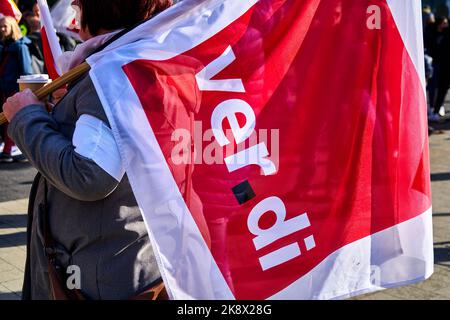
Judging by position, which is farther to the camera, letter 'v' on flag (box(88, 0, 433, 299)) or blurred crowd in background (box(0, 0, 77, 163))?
blurred crowd in background (box(0, 0, 77, 163))

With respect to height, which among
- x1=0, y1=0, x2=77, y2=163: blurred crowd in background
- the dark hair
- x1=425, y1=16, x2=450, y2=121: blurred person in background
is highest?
the dark hair

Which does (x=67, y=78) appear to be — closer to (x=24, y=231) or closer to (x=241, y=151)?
(x=241, y=151)

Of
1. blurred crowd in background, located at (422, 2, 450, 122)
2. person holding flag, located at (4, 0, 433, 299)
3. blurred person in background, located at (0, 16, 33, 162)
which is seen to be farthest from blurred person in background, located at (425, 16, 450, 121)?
person holding flag, located at (4, 0, 433, 299)

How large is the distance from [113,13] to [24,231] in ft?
13.2

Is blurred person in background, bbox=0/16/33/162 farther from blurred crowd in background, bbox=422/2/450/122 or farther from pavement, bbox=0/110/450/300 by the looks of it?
blurred crowd in background, bbox=422/2/450/122

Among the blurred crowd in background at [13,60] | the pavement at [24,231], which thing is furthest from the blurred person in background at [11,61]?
the pavement at [24,231]

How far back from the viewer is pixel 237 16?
225 cm

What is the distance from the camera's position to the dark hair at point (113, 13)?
7.11 feet

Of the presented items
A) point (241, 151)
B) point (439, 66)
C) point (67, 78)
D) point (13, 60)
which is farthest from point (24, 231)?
point (439, 66)

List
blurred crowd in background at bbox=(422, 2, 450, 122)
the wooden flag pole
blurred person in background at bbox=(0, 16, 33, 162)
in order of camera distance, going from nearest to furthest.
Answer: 1. the wooden flag pole
2. blurred person in background at bbox=(0, 16, 33, 162)
3. blurred crowd in background at bbox=(422, 2, 450, 122)

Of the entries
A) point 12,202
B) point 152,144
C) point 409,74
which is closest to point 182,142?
point 152,144

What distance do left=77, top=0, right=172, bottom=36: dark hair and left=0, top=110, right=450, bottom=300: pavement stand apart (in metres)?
2.63

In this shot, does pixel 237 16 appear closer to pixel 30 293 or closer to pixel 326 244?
pixel 326 244

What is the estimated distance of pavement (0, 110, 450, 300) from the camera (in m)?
4.49
